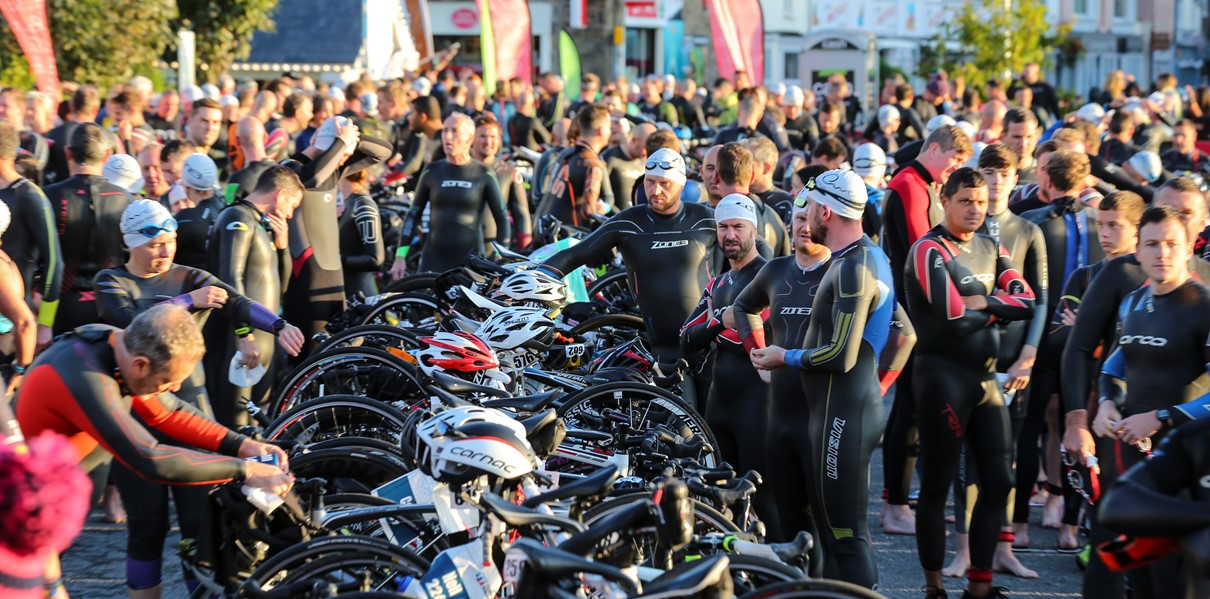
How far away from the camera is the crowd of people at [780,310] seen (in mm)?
5086

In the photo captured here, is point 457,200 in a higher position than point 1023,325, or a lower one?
higher

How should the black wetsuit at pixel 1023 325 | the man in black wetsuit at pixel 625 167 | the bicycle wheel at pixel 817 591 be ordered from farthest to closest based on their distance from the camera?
the man in black wetsuit at pixel 625 167, the black wetsuit at pixel 1023 325, the bicycle wheel at pixel 817 591

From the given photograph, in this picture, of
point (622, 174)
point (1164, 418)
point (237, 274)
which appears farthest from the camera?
point (622, 174)

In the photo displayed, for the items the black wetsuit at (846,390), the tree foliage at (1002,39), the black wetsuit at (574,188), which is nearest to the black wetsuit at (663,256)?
the black wetsuit at (846,390)

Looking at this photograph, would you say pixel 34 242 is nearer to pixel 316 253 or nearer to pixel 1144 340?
pixel 316 253

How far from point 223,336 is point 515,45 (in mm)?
18887

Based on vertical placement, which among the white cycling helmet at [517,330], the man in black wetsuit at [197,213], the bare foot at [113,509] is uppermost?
the man in black wetsuit at [197,213]

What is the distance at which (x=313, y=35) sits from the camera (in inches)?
1427

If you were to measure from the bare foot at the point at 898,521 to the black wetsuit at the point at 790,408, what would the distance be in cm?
172

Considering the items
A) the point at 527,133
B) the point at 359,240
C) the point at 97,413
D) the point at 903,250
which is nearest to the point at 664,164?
the point at 903,250

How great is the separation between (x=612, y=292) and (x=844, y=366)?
5.22 metres

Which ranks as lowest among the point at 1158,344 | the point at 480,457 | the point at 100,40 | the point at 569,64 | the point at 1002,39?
the point at 480,457

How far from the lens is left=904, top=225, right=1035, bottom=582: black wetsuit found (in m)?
6.17

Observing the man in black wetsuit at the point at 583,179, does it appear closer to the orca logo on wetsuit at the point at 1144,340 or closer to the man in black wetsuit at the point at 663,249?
the man in black wetsuit at the point at 663,249
